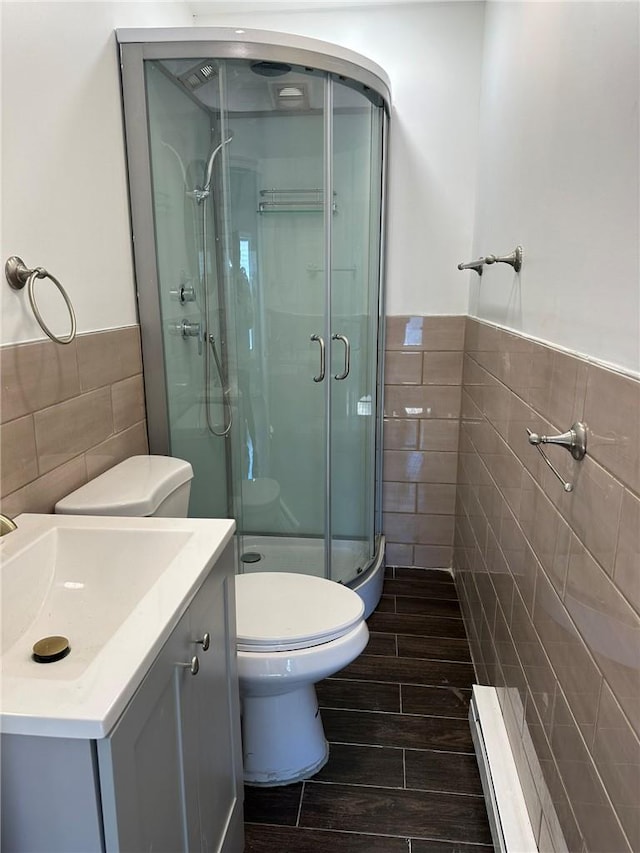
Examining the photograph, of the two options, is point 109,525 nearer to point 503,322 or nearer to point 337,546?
point 503,322

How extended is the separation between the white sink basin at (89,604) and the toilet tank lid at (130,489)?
169mm

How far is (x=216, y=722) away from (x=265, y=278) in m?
1.68

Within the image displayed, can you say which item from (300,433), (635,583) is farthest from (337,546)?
(635,583)

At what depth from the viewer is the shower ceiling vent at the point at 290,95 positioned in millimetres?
2129

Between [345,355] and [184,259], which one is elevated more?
[184,259]

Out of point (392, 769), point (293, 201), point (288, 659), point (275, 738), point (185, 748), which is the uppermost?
point (293, 201)

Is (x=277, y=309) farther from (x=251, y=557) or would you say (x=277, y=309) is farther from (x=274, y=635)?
(x=274, y=635)

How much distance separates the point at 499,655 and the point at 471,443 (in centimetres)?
87

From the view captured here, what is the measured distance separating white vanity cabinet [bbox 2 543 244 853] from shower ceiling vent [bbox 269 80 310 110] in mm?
1698

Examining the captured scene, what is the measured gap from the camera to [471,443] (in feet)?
7.84

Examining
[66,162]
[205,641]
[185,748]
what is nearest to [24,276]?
[66,162]

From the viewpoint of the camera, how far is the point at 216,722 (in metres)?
1.22

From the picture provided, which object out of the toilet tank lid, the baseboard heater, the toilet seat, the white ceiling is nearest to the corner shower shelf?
the white ceiling

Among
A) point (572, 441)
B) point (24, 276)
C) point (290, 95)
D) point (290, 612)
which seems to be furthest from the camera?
point (290, 95)
